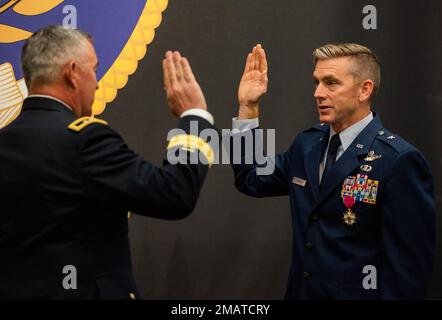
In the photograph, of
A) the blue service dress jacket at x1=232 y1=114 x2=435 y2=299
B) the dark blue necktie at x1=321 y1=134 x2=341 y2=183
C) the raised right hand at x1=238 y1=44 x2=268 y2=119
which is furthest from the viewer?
the raised right hand at x1=238 y1=44 x2=268 y2=119

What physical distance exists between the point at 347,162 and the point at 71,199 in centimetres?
95

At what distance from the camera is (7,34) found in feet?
8.71

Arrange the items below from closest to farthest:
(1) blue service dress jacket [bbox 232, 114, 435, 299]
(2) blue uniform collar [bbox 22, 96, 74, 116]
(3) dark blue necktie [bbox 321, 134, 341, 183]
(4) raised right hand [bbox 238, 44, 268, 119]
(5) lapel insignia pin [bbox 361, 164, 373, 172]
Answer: (2) blue uniform collar [bbox 22, 96, 74, 116]
(1) blue service dress jacket [bbox 232, 114, 435, 299]
(5) lapel insignia pin [bbox 361, 164, 373, 172]
(3) dark blue necktie [bbox 321, 134, 341, 183]
(4) raised right hand [bbox 238, 44, 268, 119]

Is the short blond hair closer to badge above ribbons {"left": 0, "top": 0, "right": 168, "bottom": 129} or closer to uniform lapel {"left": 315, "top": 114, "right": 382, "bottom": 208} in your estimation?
uniform lapel {"left": 315, "top": 114, "right": 382, "bottom": 208}

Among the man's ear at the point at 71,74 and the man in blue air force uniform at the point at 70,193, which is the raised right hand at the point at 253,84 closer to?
the man in blue air force uniform at the point at 70,193

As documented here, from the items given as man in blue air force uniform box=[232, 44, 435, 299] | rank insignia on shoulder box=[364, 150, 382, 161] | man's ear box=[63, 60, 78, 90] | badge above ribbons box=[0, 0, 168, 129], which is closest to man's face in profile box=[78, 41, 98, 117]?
man's ear box=[63, 60, 78, 90]

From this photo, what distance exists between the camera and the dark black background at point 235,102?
8.82ft

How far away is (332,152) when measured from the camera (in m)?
2.05

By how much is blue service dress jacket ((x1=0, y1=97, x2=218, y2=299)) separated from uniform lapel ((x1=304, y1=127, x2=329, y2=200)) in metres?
0.62

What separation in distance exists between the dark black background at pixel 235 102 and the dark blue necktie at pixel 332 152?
0.66 m

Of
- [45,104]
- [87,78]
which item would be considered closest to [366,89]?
[87,78]

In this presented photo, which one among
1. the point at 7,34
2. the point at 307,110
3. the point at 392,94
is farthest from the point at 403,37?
the point at 7,34

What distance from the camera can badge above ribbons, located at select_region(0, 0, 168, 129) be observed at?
2652 mm

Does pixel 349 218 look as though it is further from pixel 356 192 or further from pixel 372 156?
pixel 372 156
